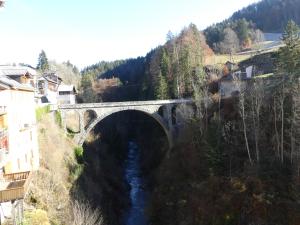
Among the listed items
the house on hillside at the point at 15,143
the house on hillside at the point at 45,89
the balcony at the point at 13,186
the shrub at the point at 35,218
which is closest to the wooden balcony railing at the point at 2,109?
the house on hillside at the point at 15,143

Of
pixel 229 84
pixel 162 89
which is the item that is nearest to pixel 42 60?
pixel 162 89

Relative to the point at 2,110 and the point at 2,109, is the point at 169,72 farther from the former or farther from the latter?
the point at 2,110

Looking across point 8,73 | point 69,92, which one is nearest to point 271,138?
point 8,73

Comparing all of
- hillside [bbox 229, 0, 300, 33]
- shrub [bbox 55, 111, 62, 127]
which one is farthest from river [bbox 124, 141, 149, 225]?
hillside [bbox 229, 0, 300, 33]

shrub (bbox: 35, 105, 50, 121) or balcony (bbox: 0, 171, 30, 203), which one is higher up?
shrub (bbox: 35, 105, 50, 121)

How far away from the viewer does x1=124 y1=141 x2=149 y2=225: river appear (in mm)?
41125

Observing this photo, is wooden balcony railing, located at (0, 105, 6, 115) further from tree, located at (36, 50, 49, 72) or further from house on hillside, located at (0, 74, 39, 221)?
tree, located at (36, 50, 49, 72)

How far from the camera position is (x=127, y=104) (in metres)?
50.2

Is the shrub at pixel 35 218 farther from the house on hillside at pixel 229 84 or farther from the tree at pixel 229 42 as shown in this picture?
the tree at pixel 229 42

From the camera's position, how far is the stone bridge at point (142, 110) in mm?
48541

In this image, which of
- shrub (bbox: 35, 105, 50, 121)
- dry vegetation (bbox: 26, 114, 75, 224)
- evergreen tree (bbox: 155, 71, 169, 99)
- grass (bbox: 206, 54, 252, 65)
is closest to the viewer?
dry vegetation (bbox: 26, 114, 75, 224)

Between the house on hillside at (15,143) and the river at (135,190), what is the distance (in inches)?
581

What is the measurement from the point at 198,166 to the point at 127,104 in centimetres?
1640

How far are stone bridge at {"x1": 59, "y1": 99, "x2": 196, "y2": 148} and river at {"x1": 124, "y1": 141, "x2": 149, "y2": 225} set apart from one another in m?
8.74
